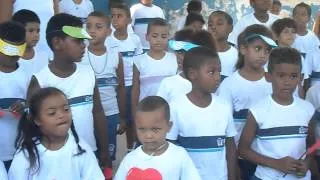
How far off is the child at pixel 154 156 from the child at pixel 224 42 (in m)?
1.94

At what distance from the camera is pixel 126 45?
5742mm

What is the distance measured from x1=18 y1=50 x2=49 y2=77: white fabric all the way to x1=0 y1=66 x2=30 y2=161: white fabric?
0.48 metres

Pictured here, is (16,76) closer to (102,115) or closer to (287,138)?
(102,115)

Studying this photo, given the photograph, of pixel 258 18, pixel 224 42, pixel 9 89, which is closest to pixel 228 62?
pixel 224 42

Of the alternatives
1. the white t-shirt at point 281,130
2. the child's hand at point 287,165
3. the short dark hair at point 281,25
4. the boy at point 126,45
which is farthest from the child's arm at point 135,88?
the child's hand at point 287,165

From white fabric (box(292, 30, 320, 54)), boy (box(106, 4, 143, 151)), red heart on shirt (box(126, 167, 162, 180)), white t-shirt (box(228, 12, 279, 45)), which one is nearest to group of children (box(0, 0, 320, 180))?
red heart on shirt (box(126, 167, 162, 180))

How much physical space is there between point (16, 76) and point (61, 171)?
3.31ft

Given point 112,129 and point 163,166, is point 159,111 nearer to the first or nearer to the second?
point 163,166

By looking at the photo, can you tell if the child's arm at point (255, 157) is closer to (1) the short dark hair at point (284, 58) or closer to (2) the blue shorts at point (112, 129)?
(1) the short dark hair at point (284, 58)

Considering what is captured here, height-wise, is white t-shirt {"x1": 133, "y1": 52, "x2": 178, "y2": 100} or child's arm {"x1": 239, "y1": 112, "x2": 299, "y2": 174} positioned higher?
white t-shirt {"x1": 133, "y1": 52, "x2": 178, "y2": 100}

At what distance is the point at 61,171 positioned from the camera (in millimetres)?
2953

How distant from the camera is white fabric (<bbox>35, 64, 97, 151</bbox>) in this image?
3713 mm

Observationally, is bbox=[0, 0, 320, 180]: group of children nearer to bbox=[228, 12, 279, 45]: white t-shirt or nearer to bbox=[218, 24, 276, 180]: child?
bbox=[218, 24, 276, 180]: child

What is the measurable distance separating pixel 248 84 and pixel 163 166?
1311 mm
